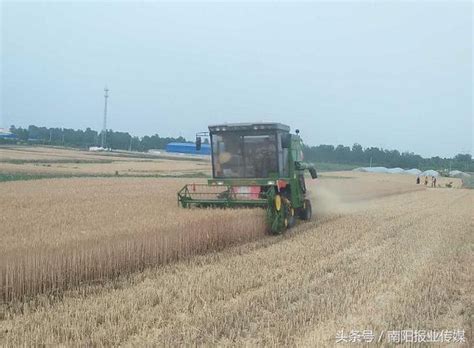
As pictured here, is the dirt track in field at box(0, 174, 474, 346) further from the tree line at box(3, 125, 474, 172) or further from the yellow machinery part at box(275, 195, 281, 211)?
the tree line at box(3, 125, 474, 172)

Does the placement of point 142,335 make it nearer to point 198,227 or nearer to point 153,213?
point 198,227

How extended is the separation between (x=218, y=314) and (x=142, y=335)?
0.96m

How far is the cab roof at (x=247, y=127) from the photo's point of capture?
12055 millimetres

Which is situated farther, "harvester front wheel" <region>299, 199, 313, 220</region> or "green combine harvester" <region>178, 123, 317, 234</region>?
"harvester front wheel" <region>299, 199, 313, 220</region>

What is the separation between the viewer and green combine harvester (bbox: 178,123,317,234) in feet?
37.1

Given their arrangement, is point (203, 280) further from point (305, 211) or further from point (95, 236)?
point (305, 211)

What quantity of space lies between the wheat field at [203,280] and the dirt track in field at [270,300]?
0.7 inches

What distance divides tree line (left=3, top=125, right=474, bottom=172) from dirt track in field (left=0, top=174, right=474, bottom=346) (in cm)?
7290

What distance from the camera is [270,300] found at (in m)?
6.03

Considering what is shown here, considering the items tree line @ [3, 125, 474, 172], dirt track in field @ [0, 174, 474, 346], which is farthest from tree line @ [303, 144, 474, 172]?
dirt track in field @ [0, 174, 474, 346]

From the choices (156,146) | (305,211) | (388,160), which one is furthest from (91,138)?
(305,211)

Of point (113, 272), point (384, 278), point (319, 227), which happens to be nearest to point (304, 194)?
point (319, 227)

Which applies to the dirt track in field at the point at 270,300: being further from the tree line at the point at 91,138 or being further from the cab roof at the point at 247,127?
the tree line at the point at 91,138

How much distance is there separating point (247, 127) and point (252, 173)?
111 cm
